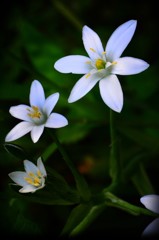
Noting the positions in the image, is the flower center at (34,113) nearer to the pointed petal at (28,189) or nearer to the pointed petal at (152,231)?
the pointed petal at (28,189)

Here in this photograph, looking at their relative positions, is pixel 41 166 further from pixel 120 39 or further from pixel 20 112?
pixel 120 39

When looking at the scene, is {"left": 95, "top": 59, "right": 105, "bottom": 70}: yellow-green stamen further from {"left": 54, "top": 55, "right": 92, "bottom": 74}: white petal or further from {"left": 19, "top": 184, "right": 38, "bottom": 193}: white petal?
{"left": 19, "top": 184, "right": 38, "bottom": 193}: white petal

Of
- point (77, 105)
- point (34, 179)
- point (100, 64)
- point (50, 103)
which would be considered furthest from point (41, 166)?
point (77, 105)

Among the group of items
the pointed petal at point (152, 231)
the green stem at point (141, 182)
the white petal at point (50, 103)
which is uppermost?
the white petal at point (50, 103)

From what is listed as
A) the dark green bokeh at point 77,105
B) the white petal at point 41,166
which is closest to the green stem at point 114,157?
the dark green bokeh at point 77,105

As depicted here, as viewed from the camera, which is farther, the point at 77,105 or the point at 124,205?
the point at 77,105

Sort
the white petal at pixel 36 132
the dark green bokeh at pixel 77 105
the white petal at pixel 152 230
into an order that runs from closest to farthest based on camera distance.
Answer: the white petal at pixel 152 230 < the white petal at pixel 36 132 < the dark green bokeh at pixel 77 105

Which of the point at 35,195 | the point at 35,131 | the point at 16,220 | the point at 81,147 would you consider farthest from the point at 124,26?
the point at 81,147
